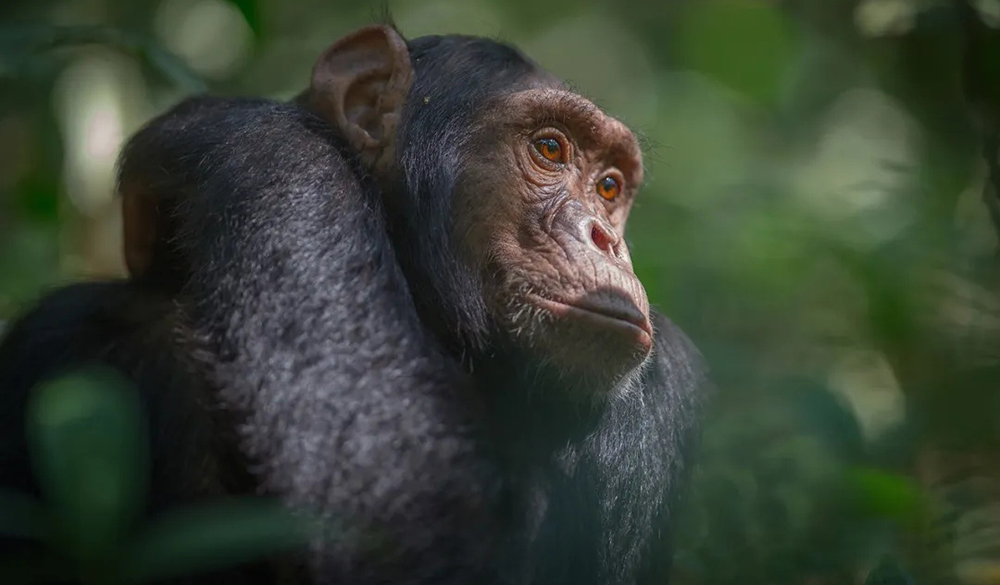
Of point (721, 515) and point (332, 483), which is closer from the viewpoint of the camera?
point (332, 483)

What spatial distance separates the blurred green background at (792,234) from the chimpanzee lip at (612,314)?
83cm

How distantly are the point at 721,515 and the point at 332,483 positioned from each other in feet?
6.19

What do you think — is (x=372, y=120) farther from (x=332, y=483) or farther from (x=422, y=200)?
(x=332, y=483)

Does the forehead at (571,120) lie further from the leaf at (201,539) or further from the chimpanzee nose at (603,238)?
the leaf at (201,539)

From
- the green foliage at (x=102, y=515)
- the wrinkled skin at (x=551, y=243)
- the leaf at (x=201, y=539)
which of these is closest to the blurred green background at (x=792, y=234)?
the wrinkled skin at (x=551, y=243)

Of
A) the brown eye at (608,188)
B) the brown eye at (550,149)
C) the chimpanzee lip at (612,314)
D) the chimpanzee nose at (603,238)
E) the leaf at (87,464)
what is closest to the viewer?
the leaf at (87,464)

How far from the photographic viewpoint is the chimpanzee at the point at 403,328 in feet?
13.9

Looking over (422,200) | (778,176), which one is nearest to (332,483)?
(422,200)

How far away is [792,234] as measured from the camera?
6.62 meters

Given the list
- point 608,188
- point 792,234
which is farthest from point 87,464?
point 792,234

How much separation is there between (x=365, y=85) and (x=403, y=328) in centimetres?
160

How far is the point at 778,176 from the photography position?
1098 centimetres

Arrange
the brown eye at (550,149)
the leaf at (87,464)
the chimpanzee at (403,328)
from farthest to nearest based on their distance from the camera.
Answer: the brown eye at (550,149), the chimpanzee at (403,328), the leaf at (87,464)

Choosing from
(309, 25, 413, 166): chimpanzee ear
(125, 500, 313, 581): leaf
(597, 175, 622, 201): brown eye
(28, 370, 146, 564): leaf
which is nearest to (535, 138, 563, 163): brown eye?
(597, 175, 622, 201): brown eye
